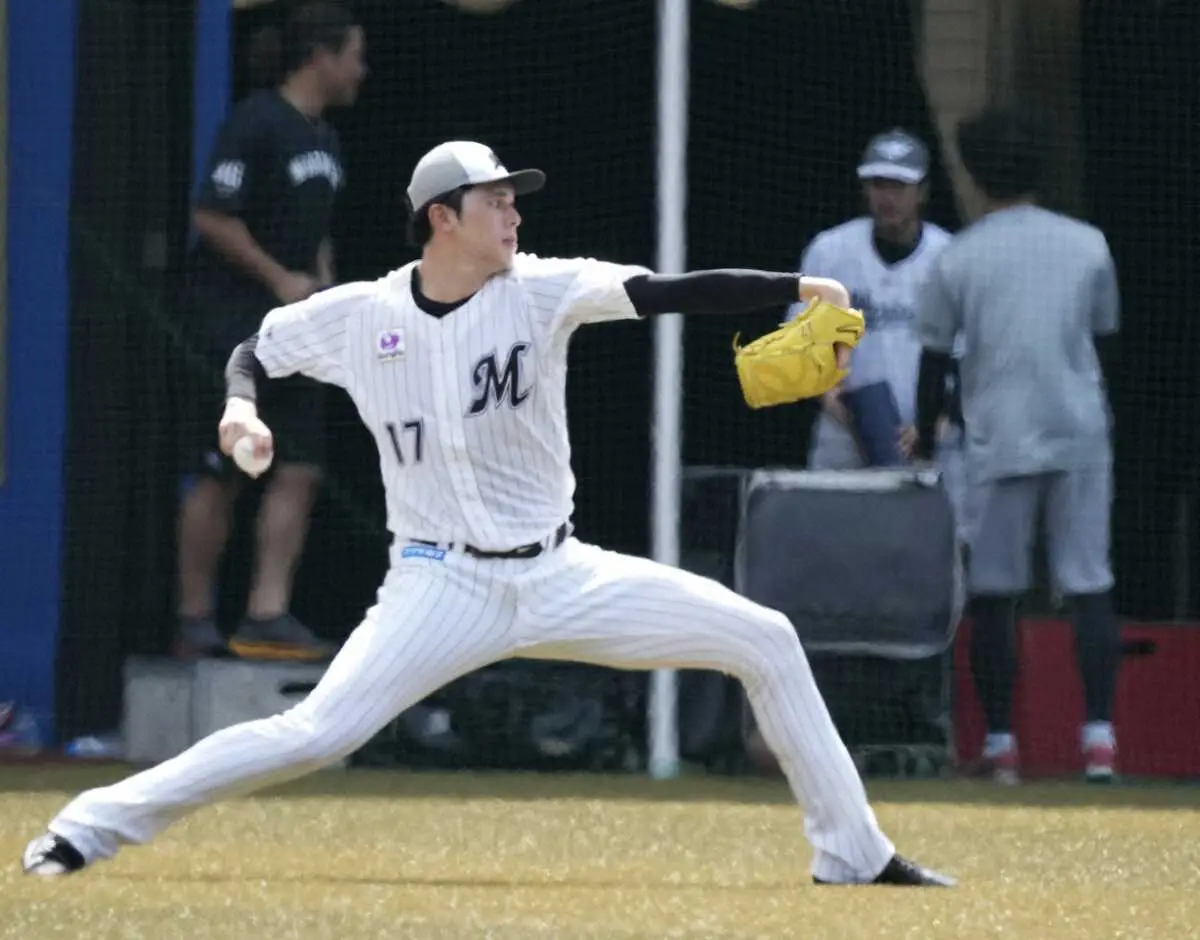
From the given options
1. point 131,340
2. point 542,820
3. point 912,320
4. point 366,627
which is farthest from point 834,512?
point 366,627

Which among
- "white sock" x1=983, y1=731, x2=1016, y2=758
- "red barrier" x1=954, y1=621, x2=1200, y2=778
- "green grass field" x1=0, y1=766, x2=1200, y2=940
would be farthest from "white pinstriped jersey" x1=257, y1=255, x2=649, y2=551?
"red barrier" x1=954, y1=621, x2=1200, y2=778

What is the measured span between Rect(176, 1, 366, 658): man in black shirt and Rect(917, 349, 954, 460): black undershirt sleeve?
2058 mm

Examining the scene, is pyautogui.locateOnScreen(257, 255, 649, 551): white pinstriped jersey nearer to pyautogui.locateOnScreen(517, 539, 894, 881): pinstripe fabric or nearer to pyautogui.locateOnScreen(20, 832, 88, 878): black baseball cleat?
pyautogui.locateOnScreen(517, 539, 894, 881): pinstripe fabric

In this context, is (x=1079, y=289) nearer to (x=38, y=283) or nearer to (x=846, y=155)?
(x=846, y=155)

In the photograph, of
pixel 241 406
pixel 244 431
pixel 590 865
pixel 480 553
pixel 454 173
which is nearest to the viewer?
pixel 244 431

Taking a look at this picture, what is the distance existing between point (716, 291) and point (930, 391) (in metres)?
3.58

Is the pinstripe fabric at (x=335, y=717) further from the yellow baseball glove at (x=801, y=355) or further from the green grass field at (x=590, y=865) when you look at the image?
the yellow baseball glove at (x=801, y=355)

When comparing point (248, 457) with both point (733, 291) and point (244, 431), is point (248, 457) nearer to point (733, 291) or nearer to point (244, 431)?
point (244, 431)

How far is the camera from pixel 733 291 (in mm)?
7348

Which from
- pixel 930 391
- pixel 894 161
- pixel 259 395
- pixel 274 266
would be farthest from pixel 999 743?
pixel 274 266

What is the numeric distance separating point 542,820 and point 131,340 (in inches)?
131

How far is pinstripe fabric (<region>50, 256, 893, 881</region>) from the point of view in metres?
7.46

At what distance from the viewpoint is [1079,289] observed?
10.7m

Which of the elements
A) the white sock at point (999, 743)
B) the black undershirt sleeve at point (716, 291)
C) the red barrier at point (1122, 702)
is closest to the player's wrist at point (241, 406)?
the black undershirt sleeve at point (716, 291)
